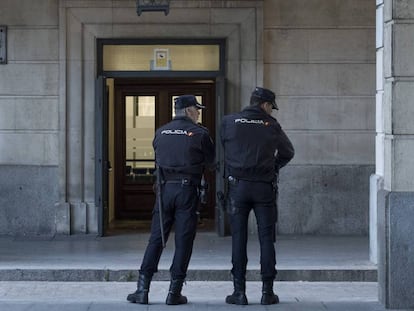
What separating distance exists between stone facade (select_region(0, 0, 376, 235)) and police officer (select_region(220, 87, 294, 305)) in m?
4.89

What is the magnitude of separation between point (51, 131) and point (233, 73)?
2.93m

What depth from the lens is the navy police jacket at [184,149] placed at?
27.4ft

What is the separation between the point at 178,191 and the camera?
8.34 metres

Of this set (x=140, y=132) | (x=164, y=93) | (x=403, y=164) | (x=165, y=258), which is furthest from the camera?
(x=140, y=132)

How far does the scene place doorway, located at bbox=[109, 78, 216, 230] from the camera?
1513 centimetres

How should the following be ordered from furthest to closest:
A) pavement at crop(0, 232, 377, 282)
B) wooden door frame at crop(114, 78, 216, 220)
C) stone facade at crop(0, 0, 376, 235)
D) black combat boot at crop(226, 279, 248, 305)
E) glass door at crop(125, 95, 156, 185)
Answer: glass door at crop(125, 95, 156, 185)
wooden door frame at crop(114, 78, 216, 220)
stone facade at crop(0, 0, 376, 235)
pavement at crop(0, 232, 377, 282)
black combat boot at crop(226, 279, 248, 305)

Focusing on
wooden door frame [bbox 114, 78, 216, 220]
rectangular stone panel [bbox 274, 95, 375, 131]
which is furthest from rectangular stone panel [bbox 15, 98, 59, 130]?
rectangular stone panel [bbox 274, 95, 375, 131]

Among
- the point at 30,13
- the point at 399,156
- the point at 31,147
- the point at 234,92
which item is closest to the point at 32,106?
the point at 31,147

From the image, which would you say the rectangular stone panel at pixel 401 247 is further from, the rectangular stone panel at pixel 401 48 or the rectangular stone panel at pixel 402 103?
the rectangular stone panel at pixel 401 48

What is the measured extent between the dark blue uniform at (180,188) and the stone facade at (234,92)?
4.97 m

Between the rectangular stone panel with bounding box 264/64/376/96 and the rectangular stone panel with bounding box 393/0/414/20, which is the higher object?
the rectangular stone panel with bounding box 393/0/414/20

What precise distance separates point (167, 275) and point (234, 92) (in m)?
3.83

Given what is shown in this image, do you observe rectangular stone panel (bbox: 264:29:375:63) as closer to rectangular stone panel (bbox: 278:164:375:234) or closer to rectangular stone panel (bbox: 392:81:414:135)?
rectangular stone panel (bbox: 278:164:375:234)

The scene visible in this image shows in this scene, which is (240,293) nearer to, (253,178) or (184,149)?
(253,178)
